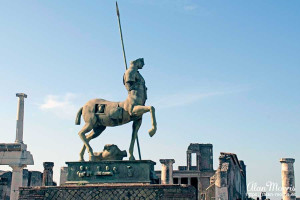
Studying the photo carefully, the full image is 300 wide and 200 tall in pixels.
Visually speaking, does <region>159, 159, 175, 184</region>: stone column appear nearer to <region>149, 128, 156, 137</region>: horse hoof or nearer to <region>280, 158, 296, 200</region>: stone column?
<region>280, 158, 296, 200</region>: stone column

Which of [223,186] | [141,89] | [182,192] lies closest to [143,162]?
[182,192]

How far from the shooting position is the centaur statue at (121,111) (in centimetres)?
1026

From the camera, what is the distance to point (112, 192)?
961 cm

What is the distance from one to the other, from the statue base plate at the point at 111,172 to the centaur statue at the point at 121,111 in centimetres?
30

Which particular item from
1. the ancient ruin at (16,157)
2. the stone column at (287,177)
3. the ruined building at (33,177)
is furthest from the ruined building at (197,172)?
the ancient ruin at (16,157)

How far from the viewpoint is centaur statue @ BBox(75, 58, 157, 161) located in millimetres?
10258

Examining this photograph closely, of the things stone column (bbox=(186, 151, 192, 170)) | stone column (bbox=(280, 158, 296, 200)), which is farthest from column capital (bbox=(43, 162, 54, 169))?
A: stone column (bbox=(186, 151, 192, 170))

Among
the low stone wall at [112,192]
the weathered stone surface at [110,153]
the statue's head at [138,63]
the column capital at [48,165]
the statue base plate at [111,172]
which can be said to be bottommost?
the low stone wall at [112,192]

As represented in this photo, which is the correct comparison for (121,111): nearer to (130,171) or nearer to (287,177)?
(130,171)

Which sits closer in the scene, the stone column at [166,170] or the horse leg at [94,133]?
the horse leg at [94,133]

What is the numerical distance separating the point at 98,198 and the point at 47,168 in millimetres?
18149

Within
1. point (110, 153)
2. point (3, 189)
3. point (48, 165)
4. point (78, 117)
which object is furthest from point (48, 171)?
point (110, 153)

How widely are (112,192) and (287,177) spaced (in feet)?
58.0

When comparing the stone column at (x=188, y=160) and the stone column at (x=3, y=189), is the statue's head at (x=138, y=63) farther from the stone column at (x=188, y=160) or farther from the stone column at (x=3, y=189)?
the stone column at (x=188, y=160)
